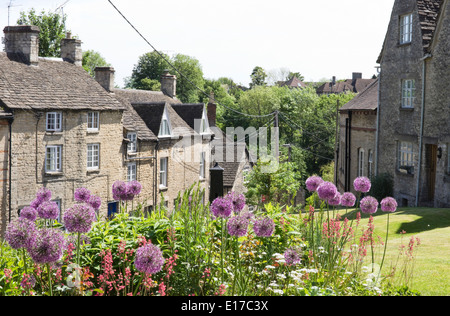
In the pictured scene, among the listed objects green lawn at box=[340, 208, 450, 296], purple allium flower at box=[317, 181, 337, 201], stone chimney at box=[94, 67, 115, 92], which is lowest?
green lawn at box=[340, 208, 450, 296]

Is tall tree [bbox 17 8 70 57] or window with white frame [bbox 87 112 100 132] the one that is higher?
tall tree [bbox 17 8 70 57]

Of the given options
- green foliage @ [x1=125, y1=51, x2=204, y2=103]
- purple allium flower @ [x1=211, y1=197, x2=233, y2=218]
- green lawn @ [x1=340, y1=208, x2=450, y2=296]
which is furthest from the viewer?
green foliage @ [x1=125, y1=51, x2=204, y2=103]

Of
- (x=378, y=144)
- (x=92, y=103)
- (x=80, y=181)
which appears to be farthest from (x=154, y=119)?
Answer: (x=378, y=144)

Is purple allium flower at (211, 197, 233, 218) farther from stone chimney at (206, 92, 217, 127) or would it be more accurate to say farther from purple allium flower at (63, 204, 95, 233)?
stone chimney at (206, 92, 217, 127)

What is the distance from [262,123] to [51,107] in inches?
2226

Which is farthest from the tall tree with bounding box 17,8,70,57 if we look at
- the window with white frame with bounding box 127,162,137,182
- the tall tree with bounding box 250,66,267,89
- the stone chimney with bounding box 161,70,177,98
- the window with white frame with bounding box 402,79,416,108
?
the tall tree with bounding box 250,66,267,89

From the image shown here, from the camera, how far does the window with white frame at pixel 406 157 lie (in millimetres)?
26753

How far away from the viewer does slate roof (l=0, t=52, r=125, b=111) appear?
28.1 meters

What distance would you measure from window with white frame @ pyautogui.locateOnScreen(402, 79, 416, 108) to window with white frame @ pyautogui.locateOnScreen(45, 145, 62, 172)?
19296 mm

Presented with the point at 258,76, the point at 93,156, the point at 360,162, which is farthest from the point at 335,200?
the point at 258,76

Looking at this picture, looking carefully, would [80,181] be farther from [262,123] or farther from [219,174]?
[262,123]

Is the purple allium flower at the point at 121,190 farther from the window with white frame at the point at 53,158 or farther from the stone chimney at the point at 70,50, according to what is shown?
the stone chimney at the point at 70,50

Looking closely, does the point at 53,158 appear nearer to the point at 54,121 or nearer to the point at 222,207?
the point at 54,121

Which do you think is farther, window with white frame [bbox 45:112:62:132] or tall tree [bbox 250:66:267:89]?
tall tree [bbox 250:66:267:89]
